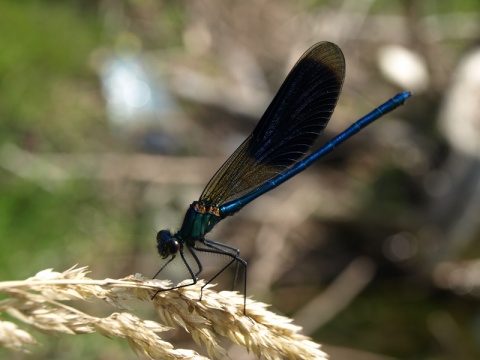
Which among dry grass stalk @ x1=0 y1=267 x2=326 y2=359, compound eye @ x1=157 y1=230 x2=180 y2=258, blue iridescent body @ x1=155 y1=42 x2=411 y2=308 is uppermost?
blue iridescent body @ x1=155 y1=42 x2=411 y2=308

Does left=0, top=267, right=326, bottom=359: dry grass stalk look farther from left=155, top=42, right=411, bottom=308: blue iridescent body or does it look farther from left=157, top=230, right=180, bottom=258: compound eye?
left=155, top=42, right=411, bottom=308: blue iridescent body

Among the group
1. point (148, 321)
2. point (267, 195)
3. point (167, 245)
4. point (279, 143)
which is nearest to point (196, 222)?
point (167, 245)

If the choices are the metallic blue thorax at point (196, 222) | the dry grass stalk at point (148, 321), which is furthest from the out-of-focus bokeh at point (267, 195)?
the dry grass stalk at point (148, 321)

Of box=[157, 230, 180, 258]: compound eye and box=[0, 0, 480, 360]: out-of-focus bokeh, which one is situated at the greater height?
box=[0, 0, 480, 360]: out-of-focus bokeh

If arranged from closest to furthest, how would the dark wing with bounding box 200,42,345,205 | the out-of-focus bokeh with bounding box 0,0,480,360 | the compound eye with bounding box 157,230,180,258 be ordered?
the compound eye with bounding box 157,230,180,258, the dark wing with bounding box 200,42,345,205, the out-of-focus bokeh with bounding box 0,0,480,360

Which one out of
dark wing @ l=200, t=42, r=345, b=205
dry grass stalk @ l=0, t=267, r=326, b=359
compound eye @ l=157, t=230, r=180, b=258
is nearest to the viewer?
dry grass stalk @ l=0, t=267, r=326, b=359

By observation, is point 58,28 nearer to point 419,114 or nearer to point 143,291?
point 419,114

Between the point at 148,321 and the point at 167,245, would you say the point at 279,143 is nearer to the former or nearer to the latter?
the point at 167,245

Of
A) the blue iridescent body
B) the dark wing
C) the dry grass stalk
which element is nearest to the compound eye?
→ the blue iridescent body
